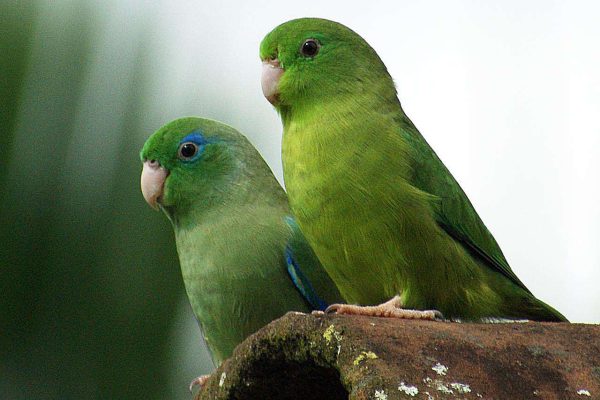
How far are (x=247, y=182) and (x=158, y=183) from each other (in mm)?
405

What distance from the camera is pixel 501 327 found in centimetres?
280

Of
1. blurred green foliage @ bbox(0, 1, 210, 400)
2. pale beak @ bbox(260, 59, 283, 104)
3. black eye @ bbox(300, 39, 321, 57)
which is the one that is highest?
black eye @ bbox(300, 39, 321, 57)

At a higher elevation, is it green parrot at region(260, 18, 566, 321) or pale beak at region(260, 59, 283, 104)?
pale beak at region(260, 59, 283, 104)

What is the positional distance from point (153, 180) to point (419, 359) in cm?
245

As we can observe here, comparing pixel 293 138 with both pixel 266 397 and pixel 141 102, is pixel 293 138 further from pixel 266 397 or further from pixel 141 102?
pixel 141 102

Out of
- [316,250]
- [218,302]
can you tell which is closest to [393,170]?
[316,250]

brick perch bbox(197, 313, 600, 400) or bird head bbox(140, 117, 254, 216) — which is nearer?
brick perch bbox(197, 313, 600, 400)

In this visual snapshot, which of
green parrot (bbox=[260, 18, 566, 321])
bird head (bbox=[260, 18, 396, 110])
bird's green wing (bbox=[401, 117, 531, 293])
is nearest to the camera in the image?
green parrot (bbox=[260, 18, 566, 321])

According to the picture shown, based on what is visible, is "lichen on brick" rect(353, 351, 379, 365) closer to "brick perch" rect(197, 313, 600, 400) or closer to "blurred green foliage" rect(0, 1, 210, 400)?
"brick perch" rect(197, 313, 600, 400)

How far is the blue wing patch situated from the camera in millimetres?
4492

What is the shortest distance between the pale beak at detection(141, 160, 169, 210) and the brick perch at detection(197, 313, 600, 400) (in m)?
1.86

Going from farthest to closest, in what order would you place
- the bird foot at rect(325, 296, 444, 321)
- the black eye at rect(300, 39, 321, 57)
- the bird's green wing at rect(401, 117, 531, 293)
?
the black eye at rect(300, 39, 321, 57), the bird's green wing at rect(401, 117, 531, 293), the bird foot at rect(325, 296, 444, 321)

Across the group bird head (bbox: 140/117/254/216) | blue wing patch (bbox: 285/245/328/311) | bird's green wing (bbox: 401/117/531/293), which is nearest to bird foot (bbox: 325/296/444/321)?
bird's green wing (bbox: 401/117/531/293)

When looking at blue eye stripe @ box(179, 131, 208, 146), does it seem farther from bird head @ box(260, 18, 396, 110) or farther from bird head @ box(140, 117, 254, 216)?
bird head @ box(260, 18, 396, 110)
